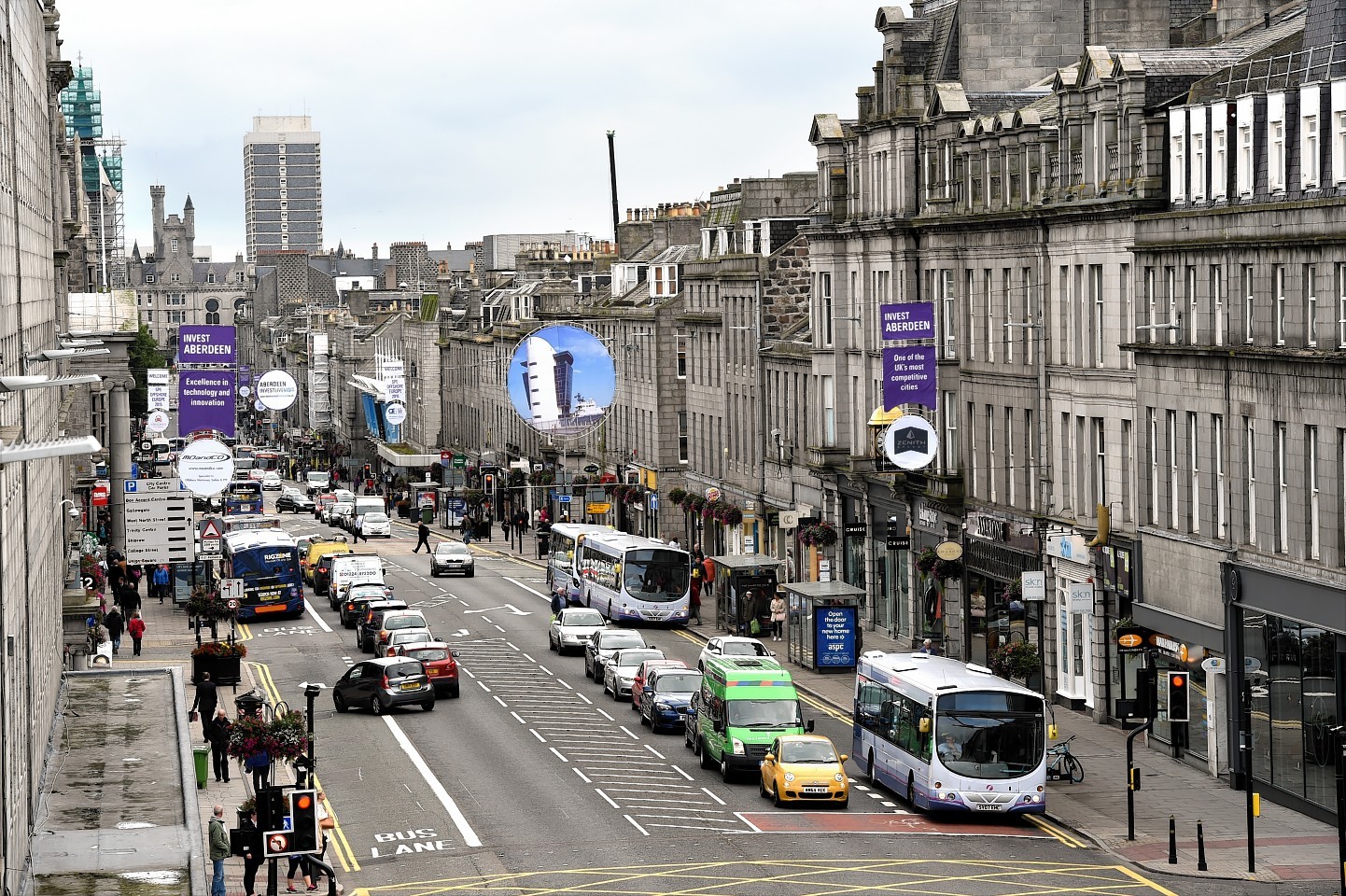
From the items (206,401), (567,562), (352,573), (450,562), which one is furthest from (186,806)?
(450,562)

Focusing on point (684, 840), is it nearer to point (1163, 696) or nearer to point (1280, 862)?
point (1280, 862)

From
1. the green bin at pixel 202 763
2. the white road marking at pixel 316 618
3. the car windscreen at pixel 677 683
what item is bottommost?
the white road marking at pixel 316 618

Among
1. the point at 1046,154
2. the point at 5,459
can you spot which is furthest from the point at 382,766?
the point at 5,459

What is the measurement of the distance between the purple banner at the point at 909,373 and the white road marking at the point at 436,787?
15.0 m

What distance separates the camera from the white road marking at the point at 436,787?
128 ft

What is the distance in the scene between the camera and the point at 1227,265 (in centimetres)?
4347

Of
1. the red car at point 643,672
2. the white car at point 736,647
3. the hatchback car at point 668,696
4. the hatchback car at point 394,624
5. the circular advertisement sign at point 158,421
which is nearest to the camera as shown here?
the hatchback car at point 668,696

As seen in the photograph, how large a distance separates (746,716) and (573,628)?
73.8ft

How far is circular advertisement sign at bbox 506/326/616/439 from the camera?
63.8 meters

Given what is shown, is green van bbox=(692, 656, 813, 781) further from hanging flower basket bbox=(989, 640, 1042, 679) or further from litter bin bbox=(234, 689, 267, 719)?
litter bin bbox=(234, 689, 267, 719)

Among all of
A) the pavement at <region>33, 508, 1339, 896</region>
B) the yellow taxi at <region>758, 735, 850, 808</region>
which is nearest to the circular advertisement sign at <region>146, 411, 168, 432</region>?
the pavement at <region>33, 508, 1339, 896</region>

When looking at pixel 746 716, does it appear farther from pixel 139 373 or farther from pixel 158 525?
pixel 139 373

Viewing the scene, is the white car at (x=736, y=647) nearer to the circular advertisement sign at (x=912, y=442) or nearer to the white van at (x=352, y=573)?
the circular advertisement sign at (x=912, y=442)

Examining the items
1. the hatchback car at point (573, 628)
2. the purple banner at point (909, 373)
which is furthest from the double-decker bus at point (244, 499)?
the purple banner at point (909, 373)
